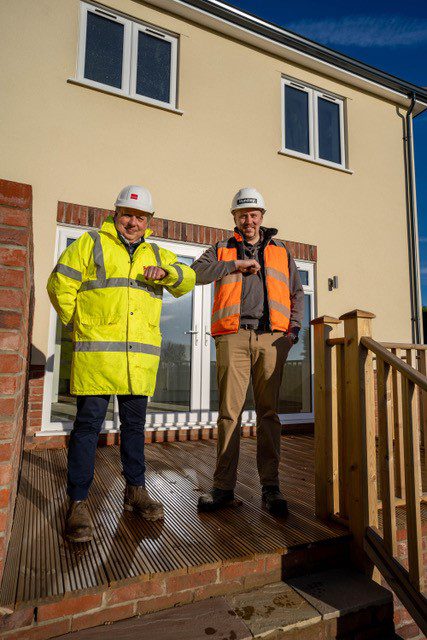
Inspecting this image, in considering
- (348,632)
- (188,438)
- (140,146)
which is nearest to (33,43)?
(140,146)

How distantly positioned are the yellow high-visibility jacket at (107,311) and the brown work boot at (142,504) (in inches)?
23.7

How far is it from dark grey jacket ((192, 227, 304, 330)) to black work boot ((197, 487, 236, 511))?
106 centimetres

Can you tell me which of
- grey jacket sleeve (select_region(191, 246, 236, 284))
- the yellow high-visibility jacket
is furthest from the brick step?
grey jacket sleeve (select_region(191, 246, 236, 284))

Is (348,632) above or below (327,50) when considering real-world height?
below

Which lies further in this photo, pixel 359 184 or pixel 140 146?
pixel 359 184

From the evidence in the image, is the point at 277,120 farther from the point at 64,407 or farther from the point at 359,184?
the point at 64,407

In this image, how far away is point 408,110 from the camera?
702 cm

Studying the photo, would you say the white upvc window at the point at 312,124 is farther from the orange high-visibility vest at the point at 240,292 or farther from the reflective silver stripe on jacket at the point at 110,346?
the reflective silver stripe on jacket at the point at 110,346

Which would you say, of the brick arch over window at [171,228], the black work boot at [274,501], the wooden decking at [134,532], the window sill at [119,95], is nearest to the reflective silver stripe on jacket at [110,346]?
the wooden decking at [134,532]

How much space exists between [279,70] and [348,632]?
6.48 m

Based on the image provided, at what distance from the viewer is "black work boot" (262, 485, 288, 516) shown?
2.48 meters

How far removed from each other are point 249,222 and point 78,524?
202 centimetres

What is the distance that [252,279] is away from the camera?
2.69 metres

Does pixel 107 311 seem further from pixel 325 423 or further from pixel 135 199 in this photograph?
pixel 325 423
